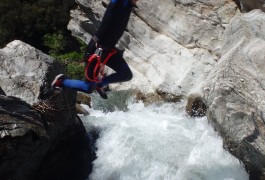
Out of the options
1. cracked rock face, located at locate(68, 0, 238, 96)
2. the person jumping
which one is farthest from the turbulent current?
the person jumping

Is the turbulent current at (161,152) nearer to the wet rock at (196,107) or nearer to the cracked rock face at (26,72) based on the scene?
the wet rock at (196,107)

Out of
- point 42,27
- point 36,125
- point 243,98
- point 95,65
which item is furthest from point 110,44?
point 42,27

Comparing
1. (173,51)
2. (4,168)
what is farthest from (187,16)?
(4,168)

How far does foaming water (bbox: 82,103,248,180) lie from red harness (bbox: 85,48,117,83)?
13.8 ft

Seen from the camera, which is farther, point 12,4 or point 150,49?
point 12,4

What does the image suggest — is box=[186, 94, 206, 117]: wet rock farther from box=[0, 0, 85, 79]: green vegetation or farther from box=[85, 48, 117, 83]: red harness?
box=[0, 0, 85, 79]: green vegetation

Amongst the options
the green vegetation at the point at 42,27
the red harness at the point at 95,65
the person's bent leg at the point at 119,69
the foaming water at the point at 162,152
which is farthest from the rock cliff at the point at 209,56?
the red harness at the point at 95,65

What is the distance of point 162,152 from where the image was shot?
461 inches

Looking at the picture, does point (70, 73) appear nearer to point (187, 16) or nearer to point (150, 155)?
point (187, 16)

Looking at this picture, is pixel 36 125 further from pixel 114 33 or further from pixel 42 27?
pixel 42 27

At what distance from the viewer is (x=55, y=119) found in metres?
11.3

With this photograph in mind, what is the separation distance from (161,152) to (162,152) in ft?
0.08

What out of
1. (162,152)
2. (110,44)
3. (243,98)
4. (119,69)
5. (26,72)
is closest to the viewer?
(110,44)

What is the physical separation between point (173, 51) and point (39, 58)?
7151 millimetres
